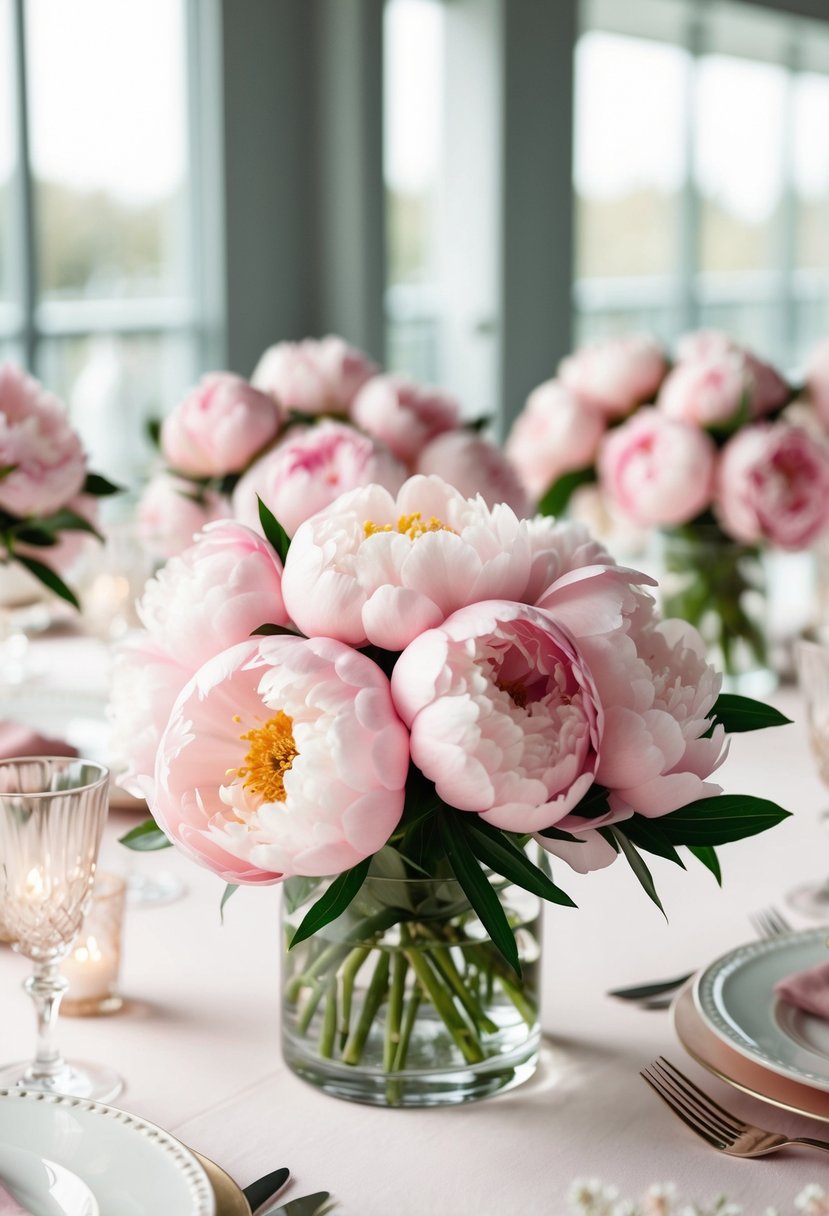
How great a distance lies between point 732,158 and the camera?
6.04 metres

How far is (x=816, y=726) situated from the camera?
1081 millimetres

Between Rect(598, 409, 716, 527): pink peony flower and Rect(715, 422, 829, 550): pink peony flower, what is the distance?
0.03 meters

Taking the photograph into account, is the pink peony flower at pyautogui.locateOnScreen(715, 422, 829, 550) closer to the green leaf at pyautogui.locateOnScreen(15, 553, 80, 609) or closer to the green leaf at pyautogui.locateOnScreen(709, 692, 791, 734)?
the green leaf at pyautogui.locateOnScreen(15, 553, 80, 609)

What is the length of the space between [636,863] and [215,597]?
24 cm

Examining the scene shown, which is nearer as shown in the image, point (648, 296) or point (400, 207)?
point (400, 207)

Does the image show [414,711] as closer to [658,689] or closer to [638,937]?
[658,689]

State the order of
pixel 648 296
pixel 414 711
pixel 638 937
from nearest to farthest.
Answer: pixel 414 711
pixel 638 937
pixel 648 296

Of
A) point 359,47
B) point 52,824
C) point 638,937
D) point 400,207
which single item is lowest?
point 638,937

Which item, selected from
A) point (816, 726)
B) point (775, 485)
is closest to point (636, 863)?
point (816, 726)

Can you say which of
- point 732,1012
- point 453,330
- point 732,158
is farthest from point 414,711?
point 732,158

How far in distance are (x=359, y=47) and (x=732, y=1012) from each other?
324 centimetres

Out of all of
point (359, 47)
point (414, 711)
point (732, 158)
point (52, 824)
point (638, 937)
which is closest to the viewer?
point (414, 711)

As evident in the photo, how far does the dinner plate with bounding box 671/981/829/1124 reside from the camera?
0.75 meters

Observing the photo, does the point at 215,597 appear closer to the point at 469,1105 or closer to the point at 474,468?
the point at 469,1105
